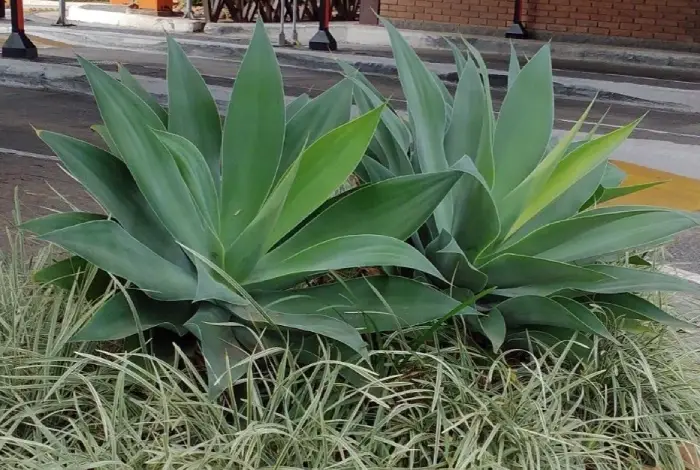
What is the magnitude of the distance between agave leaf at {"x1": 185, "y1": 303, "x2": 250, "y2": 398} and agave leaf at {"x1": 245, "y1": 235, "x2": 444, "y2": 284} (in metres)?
0.09

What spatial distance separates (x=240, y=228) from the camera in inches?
66.9

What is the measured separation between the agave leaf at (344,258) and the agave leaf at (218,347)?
0.09 meters

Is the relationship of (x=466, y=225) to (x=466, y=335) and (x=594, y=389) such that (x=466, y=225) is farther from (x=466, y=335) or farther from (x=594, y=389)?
(x=594, y=389)

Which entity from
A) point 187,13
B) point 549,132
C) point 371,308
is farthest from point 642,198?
point 187,13

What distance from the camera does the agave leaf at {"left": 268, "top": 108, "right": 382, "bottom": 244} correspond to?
1.62m

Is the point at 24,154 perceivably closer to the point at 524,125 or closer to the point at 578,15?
the point at 524,125

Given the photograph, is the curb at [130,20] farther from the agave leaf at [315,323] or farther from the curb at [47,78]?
the agave leaf at [315,323]

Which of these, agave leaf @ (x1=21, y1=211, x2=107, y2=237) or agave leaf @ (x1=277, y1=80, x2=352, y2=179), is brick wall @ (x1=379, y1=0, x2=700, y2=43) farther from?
agave leaf @ (x1=21, y1=211, x2=107, y2=237)

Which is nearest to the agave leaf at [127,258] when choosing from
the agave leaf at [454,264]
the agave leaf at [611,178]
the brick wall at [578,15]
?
the agave leaf at [454,264]

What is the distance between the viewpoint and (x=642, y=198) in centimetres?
512

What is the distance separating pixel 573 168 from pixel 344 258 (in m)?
0.56

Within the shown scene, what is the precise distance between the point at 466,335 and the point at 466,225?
230 mm

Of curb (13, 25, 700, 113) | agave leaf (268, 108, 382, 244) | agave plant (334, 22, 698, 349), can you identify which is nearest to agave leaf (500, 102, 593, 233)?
agave plant (334, 22, 698, 349)

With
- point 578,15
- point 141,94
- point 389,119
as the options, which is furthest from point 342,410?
point 578,15
